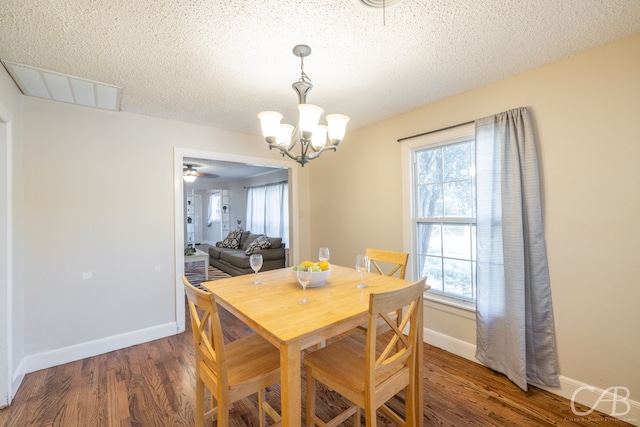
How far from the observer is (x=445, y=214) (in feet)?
8.79

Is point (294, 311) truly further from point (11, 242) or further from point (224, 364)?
point (11, 242)

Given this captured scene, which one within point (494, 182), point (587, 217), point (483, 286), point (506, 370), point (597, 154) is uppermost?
point (597, 154)

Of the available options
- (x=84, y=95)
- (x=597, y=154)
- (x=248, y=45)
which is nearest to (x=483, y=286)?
(x=597, y=154)

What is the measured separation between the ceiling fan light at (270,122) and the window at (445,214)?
1673 mm

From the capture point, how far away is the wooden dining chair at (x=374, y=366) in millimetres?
1210

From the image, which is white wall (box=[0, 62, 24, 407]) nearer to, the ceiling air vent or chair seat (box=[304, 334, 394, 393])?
the ceiling air vent

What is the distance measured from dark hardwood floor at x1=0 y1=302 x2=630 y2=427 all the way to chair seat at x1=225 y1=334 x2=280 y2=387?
0.55 metres

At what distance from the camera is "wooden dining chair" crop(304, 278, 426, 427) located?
121 cm

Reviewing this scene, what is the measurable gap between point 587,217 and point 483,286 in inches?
33.4

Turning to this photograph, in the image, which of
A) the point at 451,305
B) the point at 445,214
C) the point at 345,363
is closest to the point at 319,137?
the point at 345,363

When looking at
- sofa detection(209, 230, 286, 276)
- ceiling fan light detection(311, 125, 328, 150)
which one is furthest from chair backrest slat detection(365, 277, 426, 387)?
sofa detection(209, 230, 286, 276)

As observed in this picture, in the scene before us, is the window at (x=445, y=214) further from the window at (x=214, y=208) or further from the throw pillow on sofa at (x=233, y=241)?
the window at (x=214, y=208)

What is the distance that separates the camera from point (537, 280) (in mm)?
2021

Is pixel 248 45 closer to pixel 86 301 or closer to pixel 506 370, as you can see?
pixel 86 301
